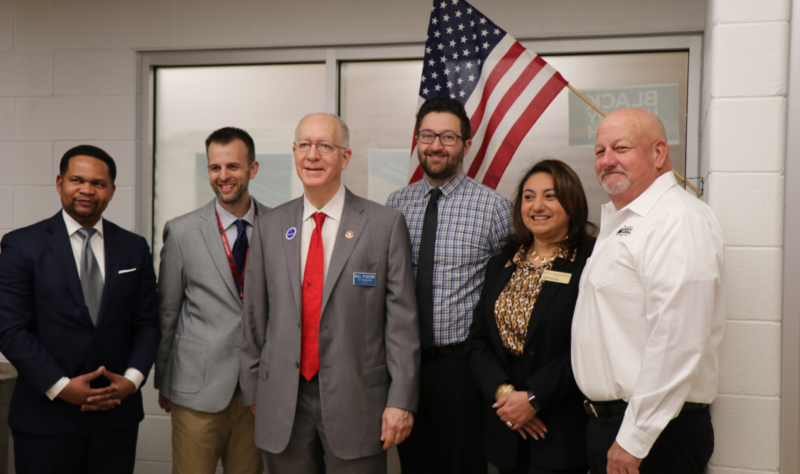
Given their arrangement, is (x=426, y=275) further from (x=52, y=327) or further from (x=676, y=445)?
(x=52, y=327)

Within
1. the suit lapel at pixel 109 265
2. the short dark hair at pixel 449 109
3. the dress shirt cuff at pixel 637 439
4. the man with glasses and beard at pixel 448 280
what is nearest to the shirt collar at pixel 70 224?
the suit lapel at pixel 109 265

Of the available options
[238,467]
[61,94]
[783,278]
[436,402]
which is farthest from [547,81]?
[61,94]

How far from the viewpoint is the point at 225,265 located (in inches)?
95.3

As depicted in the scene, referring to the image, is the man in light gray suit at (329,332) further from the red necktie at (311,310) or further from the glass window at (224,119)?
the glass window at (224,119)

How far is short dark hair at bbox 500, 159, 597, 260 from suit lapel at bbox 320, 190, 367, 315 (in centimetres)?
57

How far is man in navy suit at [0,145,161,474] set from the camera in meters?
2.15

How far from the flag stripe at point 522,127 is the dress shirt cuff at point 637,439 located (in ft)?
4.72

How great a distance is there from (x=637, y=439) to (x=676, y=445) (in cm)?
20

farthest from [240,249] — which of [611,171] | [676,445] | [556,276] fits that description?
[676,445]

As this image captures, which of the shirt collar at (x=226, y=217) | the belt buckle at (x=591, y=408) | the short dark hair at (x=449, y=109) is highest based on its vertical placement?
the short dark hair at (x=449, y=109)

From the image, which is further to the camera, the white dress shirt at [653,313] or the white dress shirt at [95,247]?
the white dress shirt at [95,247]

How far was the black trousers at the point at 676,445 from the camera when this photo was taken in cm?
166

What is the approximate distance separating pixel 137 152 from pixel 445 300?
7.11 ft

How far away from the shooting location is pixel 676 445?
5.48ft
